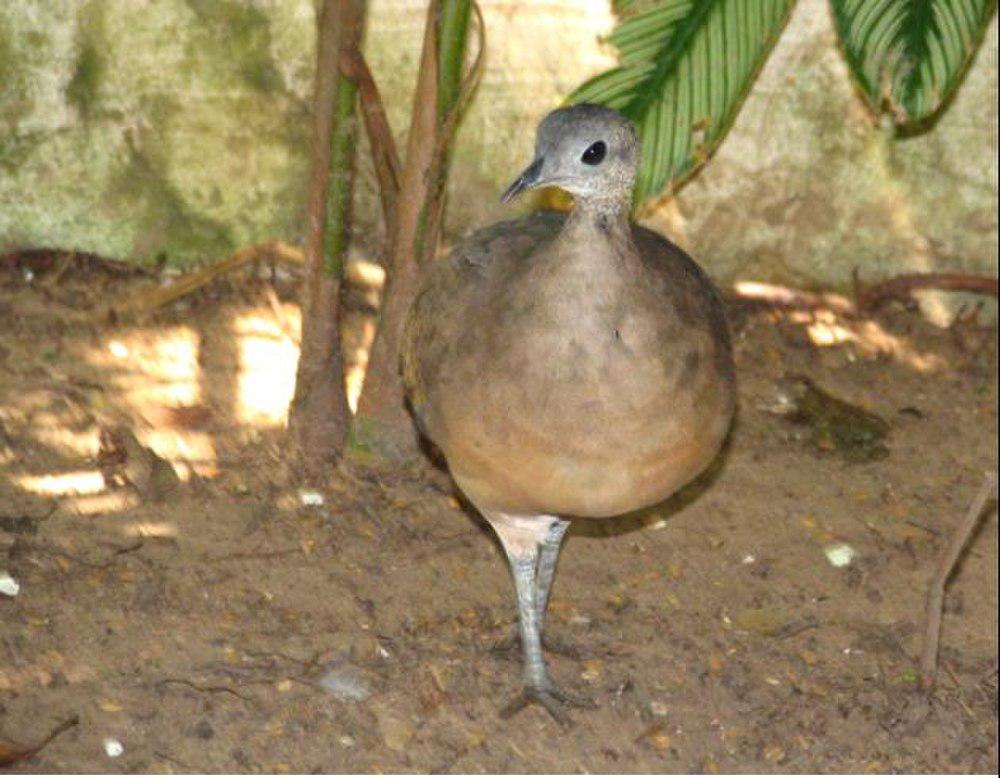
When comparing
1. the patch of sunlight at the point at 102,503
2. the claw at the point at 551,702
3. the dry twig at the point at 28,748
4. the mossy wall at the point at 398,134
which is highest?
the mossy wall at the point at 398,134

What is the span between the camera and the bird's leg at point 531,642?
444 cm

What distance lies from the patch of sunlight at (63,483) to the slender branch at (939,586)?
2.18 m

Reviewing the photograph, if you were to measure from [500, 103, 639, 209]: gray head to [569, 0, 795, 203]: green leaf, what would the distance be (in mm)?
1256

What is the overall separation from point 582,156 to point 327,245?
1369 mm

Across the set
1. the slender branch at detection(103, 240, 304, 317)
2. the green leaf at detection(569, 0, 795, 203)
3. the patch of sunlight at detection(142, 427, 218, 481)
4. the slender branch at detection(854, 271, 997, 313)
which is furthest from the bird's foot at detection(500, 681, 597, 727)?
the slender branch at detection(854, 271, 997, 313)

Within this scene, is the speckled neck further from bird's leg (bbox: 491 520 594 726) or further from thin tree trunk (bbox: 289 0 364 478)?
thin tree trunk (bbox: 289 0 364 478)

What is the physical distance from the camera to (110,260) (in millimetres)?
5562

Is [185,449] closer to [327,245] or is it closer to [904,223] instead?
[327,245]

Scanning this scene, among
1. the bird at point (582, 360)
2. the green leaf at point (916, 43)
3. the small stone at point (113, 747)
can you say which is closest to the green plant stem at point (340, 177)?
the bird at point (582, 360)

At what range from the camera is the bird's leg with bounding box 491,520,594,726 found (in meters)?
4.44

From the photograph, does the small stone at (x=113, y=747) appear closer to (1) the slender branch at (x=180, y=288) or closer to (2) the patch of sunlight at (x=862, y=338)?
(1) the slender branch at (x=180, y=288)

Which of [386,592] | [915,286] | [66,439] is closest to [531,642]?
[386,592]

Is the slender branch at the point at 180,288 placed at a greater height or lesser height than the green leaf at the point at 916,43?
lesser

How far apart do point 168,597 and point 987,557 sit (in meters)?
2.43
